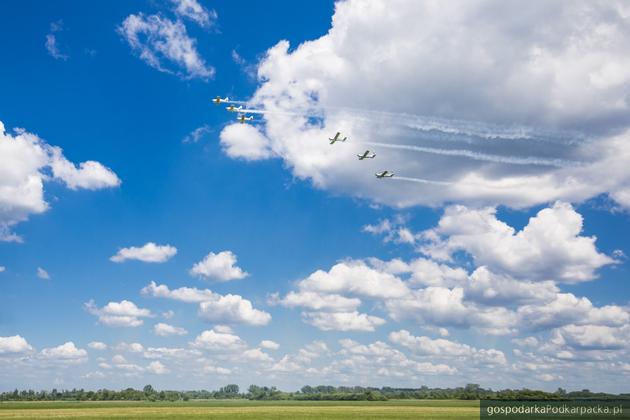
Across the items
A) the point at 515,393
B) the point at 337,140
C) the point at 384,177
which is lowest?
the point at 515,393

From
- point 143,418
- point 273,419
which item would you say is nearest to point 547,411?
point 273,419

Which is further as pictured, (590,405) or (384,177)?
(590,405)

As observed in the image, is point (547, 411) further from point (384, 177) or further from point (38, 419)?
point (38, 419)

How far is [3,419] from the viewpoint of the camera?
90375mm

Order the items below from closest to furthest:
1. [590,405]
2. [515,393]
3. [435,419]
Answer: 1. [435,419]
2. [590,405]
3. [515,393]

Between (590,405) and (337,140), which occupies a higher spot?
(337,140)

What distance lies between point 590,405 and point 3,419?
127919mm

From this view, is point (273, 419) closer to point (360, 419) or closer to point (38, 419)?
point (360, 419)

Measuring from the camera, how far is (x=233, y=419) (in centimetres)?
9081

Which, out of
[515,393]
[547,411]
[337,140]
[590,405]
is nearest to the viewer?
[337,140]

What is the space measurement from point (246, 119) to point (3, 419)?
69.2 m

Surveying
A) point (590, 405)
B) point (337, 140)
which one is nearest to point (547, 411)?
point (590, 405)

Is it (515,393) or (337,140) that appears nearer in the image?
(337,140)

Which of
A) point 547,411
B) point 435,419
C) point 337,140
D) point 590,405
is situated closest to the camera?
point 435,419
